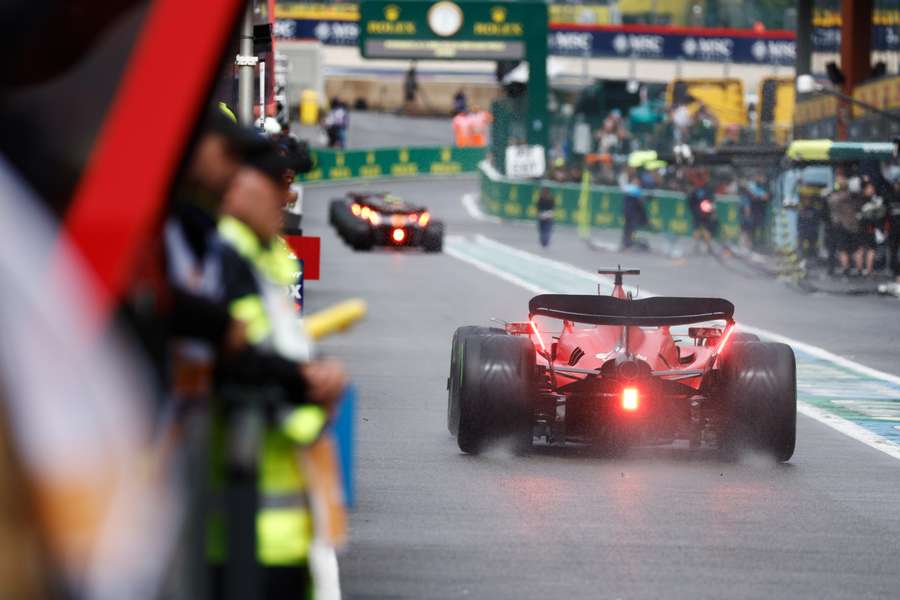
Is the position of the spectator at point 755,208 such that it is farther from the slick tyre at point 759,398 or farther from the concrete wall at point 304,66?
the concrete wall at point 304,66

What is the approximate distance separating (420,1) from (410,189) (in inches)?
328

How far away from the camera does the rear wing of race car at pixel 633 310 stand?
1380 cm

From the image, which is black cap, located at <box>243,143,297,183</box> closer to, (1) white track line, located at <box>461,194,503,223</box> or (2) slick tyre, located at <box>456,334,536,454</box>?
(2) slick tyre, located at <box>456,334,536,454</box>

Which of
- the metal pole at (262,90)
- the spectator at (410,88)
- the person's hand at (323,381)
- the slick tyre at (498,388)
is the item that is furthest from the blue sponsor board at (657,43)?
the person's hand at (323,381)

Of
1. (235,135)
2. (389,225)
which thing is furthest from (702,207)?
(235,135)

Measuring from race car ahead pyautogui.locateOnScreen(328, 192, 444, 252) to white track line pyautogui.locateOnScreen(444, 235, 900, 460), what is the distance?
26.3 inches

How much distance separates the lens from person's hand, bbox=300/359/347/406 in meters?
4.86

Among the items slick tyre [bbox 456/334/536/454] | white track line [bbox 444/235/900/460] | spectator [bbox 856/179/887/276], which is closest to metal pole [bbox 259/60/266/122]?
slick tyre [bbox 456/334/536/454]

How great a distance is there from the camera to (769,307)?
29.9m

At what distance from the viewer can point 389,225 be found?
42344 mm

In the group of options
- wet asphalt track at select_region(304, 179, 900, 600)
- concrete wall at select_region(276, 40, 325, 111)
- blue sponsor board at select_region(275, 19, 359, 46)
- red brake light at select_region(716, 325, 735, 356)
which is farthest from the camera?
blue sponsor board at select_region(275, 19, 359, 46)

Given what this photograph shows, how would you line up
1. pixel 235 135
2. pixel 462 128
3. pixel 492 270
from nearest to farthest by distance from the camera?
pixel 235 135, pixel 492 270, pixel 462 128

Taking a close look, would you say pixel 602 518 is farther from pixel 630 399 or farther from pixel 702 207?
pixel 702 207

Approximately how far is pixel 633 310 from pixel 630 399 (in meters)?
0.76
